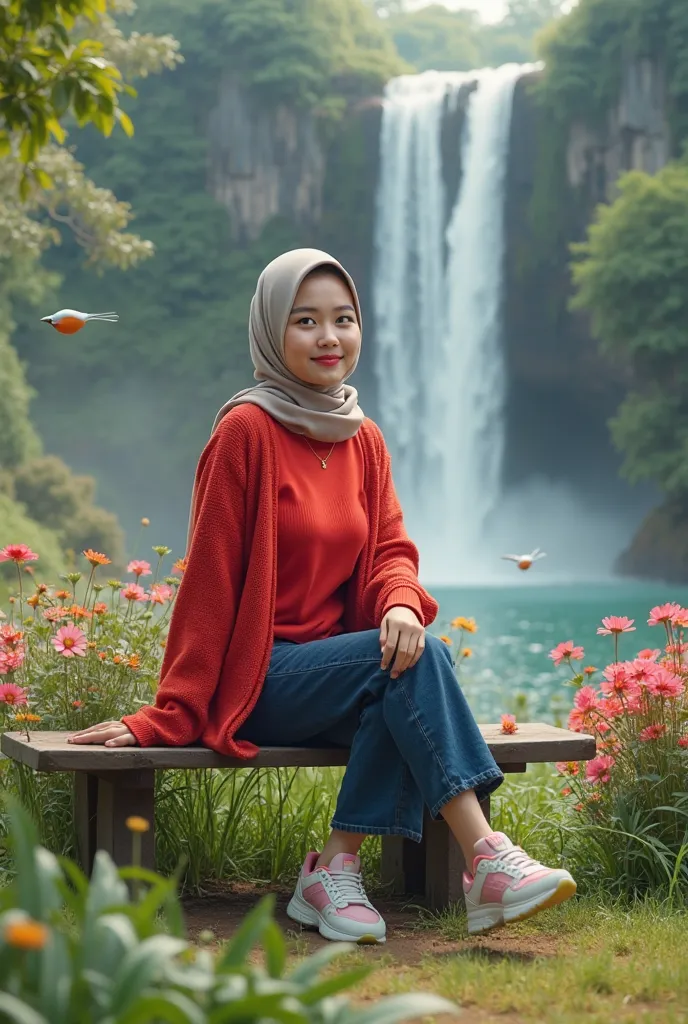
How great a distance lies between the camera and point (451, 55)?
157 feet

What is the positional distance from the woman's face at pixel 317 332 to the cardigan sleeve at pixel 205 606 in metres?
0.20

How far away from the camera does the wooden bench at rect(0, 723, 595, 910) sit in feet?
8.86

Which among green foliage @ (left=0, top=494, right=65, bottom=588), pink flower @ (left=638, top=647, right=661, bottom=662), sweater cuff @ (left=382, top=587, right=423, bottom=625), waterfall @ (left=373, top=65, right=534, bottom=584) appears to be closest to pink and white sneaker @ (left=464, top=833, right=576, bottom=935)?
sweater cuff @ (left=382, top=587, right=423, bottom=625)

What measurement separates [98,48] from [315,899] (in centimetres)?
183

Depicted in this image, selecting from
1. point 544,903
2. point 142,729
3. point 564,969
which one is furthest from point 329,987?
point 142,729

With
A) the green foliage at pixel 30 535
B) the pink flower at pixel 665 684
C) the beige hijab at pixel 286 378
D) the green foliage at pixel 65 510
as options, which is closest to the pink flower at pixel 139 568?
the beige hijab at pixel 286 378

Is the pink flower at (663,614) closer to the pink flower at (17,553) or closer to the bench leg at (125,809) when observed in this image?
the bench leg at (125,809)

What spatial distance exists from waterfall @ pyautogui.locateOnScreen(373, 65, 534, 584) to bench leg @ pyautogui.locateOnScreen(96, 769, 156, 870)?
20.8 metres

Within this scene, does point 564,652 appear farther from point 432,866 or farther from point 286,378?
point 286,378

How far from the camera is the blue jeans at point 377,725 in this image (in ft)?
8.69

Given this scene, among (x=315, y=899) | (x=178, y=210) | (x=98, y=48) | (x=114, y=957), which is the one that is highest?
(x=178, y=210)

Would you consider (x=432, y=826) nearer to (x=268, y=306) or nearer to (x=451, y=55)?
(x=268, y=306)

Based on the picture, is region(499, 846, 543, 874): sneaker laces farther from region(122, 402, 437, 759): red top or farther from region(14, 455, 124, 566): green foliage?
region(14, 455, 124, 566): green foliage

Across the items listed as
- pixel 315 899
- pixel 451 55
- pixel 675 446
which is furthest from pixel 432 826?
pixel 451 55
